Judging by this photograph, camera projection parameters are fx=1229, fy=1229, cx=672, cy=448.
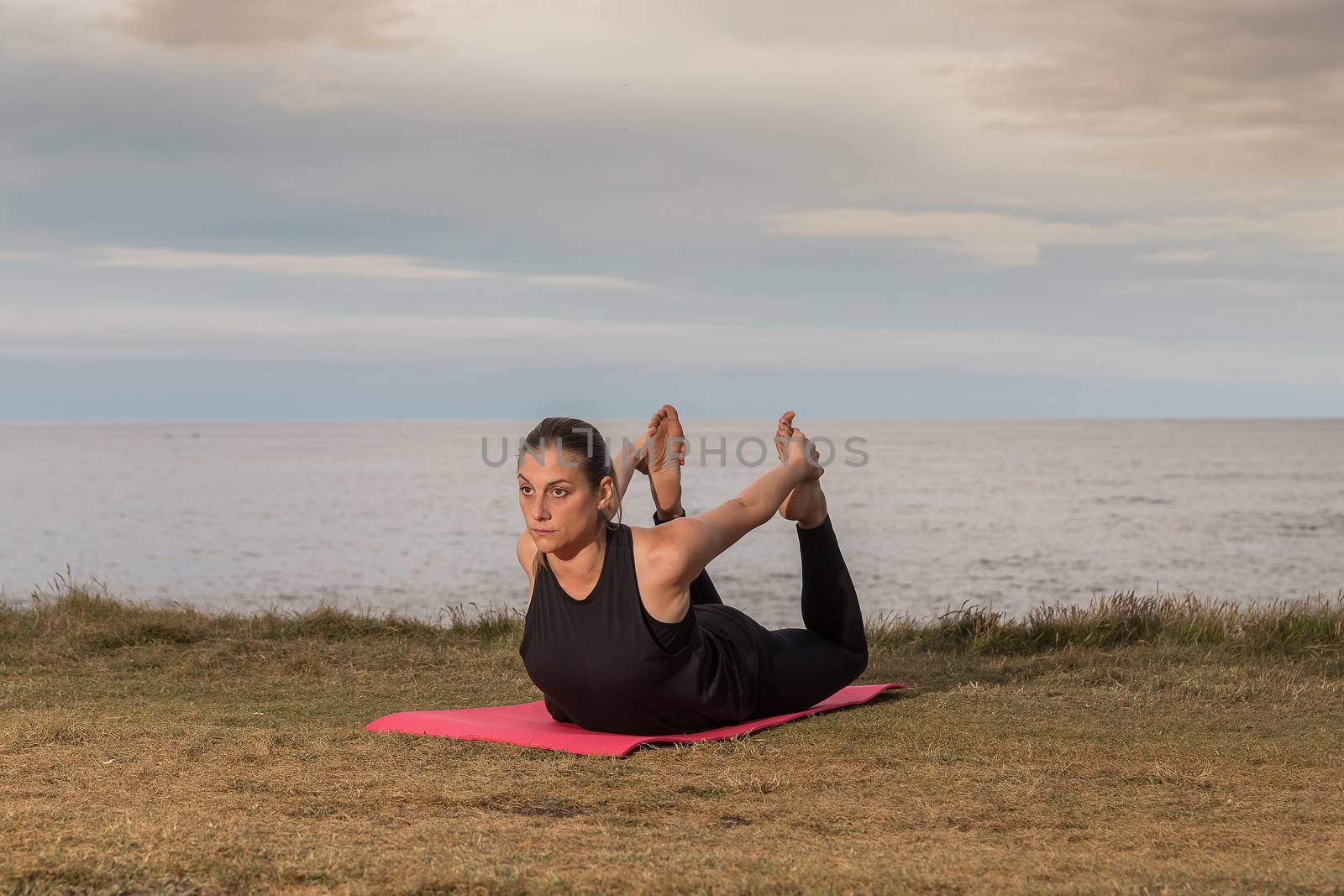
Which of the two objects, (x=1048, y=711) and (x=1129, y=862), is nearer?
(x=1129, y=862)

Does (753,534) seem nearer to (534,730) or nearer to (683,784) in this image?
(534,730)

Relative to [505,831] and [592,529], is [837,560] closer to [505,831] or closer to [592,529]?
[592,529]

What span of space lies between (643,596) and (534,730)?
88 centimetres

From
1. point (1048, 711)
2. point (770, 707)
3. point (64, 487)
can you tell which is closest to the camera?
point (770, 707)

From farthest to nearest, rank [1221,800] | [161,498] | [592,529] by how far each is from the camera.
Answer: [161,498] → [592,529] → [1221,800]

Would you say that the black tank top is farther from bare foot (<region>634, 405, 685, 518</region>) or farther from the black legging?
bare foot (<region>634, 405, 685, 518</region>)

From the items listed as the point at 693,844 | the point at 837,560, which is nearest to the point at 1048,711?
the point at 837,560

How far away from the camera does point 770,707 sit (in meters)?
5.59

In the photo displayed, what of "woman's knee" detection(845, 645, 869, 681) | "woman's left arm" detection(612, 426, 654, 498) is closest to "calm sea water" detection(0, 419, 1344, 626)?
"woman's left arm" detection(612, 426, 654, 498)

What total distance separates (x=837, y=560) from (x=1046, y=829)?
7.12 feet

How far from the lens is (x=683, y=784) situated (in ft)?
14.5

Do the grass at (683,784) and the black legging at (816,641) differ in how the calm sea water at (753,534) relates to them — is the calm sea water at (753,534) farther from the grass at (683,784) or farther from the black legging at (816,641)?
the grass at (683,784)

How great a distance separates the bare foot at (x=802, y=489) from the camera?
17.8 feet

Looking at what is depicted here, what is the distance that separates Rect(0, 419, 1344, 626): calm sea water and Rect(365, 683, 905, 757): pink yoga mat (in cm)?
118
